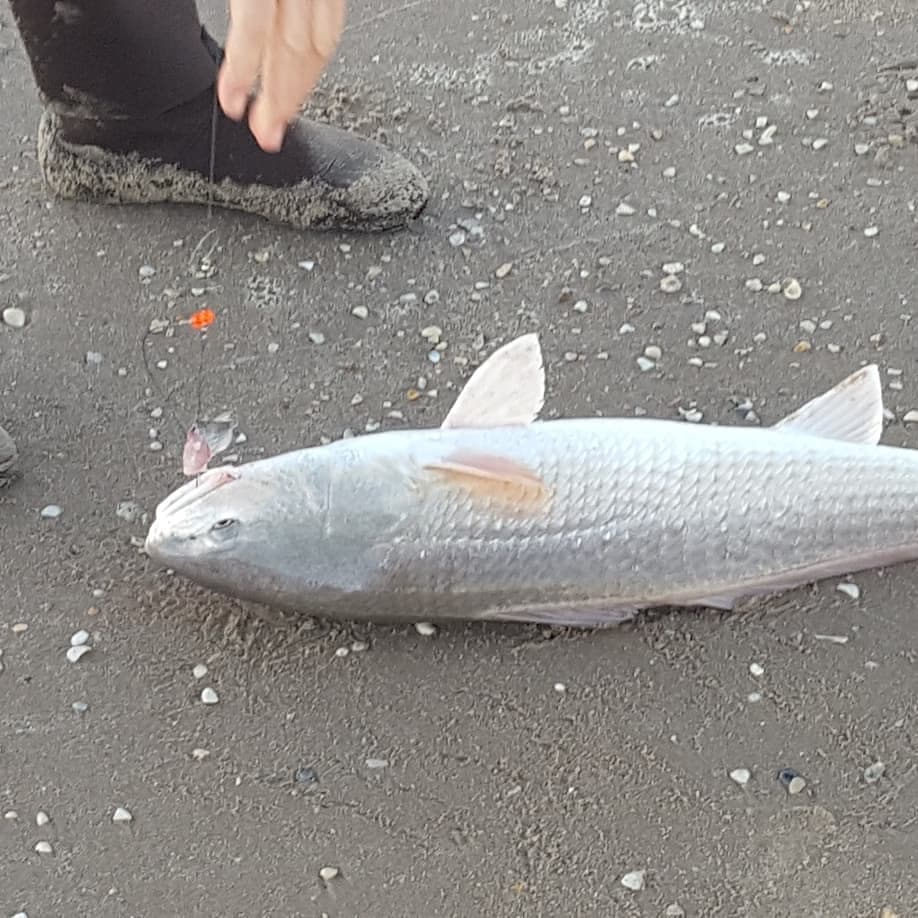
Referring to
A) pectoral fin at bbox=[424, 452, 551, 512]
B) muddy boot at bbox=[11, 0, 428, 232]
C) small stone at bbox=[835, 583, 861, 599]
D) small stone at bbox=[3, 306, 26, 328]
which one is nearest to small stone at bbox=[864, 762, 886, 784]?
small stone at bbox=[835, 583, 861, 599]

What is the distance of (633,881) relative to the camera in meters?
2.43

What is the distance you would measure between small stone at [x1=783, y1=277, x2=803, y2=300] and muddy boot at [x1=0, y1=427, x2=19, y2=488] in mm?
2000

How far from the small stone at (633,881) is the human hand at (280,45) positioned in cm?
153

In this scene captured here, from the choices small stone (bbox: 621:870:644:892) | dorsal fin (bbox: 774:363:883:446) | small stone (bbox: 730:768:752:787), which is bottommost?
small stone (bbox: 621:870:644:892)

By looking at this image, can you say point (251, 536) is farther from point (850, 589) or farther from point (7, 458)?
point (850, 589)

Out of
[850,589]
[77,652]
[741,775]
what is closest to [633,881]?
[741,775]

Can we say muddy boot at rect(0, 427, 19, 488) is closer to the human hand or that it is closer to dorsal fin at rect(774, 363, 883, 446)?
the human hand

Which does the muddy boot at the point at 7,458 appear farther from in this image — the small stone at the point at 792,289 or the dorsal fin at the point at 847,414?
the small stone at the point at 792,289

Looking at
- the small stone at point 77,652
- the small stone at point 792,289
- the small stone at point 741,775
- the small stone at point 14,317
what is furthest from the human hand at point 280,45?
the small stone at point 792,289

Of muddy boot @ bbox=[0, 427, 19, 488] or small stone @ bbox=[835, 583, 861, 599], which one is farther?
muddy boot @ bbox=[0, 427, 19, 488]

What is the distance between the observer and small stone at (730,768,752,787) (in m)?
2.54

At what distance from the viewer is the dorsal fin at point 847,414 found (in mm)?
2865

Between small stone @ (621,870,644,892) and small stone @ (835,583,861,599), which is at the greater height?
small stone @ (835,583,861,599)

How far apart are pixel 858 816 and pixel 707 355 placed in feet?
4.06
